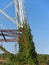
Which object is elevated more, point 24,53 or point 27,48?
point 27,48

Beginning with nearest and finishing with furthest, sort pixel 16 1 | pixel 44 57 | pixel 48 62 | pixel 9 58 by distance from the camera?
pixel 9 58 < pixel 16 1 < pixel 48 62 < pixel 44 57

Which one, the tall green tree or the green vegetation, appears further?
the tall green tree

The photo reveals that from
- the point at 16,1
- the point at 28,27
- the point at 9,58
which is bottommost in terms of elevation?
the point at 9,58

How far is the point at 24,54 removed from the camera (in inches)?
1102

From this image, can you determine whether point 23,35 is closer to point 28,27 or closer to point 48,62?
point 28,27

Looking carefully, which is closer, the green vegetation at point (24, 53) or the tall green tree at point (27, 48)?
the green vegetation at point (24, 53)

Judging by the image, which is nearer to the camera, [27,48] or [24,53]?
→ [27,48]

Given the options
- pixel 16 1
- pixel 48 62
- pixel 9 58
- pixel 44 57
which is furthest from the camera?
pixel 44 57

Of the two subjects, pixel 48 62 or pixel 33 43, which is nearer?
pixel 33 43

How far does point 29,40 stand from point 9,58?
1.99 m

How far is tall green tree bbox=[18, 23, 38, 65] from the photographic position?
27766 millimetres

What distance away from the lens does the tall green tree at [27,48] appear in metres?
27.8

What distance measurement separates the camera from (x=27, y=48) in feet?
91.5

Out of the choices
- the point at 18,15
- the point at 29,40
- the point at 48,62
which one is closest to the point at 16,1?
the point at 18,15
